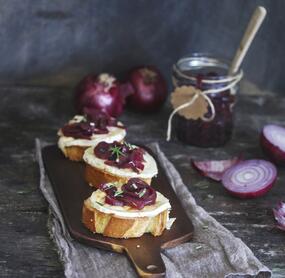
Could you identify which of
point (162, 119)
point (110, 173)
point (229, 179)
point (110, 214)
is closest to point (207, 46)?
point (162, 119)

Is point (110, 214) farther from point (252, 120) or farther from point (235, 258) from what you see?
point (252, 120)

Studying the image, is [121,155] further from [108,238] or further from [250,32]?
[250,32]

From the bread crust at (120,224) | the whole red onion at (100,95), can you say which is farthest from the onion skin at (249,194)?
the whole red onion at (100,95)

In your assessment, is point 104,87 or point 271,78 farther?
point 271,78

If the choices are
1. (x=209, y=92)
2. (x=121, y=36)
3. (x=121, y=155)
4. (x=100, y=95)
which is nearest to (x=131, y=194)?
(x=121, y=155)

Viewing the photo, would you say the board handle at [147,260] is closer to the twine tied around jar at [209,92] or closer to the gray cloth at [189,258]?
the gray cloth at [189,258]

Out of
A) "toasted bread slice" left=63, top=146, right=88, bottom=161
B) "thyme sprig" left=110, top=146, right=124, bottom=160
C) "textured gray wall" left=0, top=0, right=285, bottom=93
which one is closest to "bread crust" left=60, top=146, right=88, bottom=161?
"toasted bread slice" left=63, top=146, right=88, bottom=161

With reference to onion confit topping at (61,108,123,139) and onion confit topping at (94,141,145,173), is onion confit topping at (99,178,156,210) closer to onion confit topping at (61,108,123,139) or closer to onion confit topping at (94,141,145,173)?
onion confit topping at (94,141,145,173)
